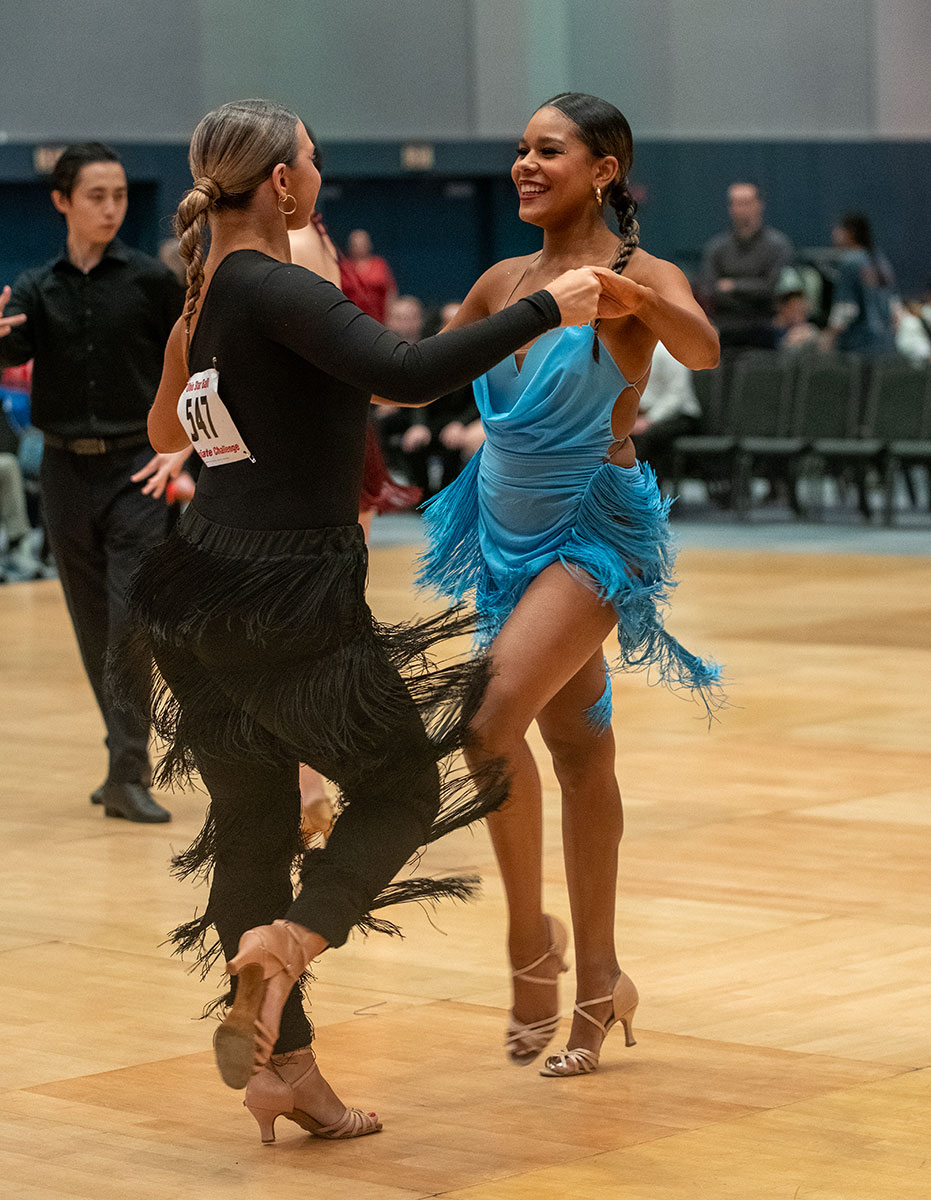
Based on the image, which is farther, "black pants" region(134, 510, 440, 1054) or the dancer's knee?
the dancer's knee

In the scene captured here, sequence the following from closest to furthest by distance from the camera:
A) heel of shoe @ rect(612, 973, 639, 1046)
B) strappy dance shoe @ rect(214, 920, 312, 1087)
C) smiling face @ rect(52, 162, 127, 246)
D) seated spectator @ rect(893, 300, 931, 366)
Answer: strappy dance shoe @ rect(214, 920, 312, 1087) → heel of shoe @ rect(612, 973, 639, 1046) → smiling face @ rect(52, 162, 127, 246) → seated spectator @ rect(893, 300, 931, 366)

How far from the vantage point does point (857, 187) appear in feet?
73.7

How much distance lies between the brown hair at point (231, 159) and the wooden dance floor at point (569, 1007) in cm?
146

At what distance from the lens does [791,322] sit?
17.5 meters

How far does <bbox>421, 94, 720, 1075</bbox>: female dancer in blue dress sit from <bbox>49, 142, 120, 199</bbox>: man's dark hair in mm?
2532

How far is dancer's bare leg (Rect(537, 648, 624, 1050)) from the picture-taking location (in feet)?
13.0

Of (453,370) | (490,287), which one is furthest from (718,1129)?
(490,287)

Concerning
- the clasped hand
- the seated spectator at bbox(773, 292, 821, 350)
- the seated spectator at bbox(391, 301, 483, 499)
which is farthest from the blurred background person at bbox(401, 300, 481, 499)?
the clasped hand

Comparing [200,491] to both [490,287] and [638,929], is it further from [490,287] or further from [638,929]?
[638,929]

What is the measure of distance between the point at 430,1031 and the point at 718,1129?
81 cm

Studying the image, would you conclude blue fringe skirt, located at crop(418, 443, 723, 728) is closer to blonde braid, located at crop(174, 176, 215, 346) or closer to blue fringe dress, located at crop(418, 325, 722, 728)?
blue fringe dress, located at crop(418, 325, 722, 728)

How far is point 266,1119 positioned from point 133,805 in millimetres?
2941

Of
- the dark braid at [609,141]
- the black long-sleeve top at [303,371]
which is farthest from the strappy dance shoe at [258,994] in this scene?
the dark braid at [609,141]

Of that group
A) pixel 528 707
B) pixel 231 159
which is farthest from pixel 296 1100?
pixel 231 159
